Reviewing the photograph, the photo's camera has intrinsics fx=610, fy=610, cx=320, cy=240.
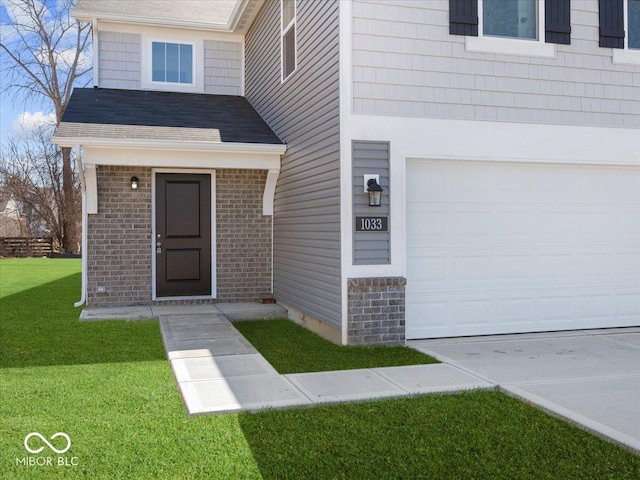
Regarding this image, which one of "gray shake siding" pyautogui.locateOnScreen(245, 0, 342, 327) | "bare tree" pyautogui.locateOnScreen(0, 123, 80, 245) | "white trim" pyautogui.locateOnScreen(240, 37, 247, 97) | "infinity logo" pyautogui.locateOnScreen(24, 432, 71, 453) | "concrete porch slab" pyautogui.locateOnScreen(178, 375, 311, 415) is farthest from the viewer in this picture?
"bare tree" pyautogui.locateOnScreen(0, 123, 80, 245)

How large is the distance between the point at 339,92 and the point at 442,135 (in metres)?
1.25

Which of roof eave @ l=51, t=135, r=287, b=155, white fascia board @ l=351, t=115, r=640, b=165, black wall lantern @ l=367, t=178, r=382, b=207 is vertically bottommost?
black wall lantern @ l=367, t=178, r=382, b=207

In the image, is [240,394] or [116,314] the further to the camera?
[116,314]

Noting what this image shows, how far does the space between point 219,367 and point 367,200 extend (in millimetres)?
2316

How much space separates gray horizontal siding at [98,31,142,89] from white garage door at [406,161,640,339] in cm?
602

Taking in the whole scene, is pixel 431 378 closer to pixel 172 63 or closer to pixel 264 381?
pixel 264 381

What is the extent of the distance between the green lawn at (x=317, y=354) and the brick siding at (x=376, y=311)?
116 mm

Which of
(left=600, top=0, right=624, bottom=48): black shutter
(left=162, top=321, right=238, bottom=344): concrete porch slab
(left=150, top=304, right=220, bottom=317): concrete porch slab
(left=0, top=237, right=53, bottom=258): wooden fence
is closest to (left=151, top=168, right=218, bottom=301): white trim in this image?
(left=150, top=304, right=220, bottom=317): concrete porch slab

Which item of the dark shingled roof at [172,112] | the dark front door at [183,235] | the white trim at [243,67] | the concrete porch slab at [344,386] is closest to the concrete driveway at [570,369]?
the concrete porch slab at [344,386]

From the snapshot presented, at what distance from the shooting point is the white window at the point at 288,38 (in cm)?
823

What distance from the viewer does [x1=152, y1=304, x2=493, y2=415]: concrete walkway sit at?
4.46 metres

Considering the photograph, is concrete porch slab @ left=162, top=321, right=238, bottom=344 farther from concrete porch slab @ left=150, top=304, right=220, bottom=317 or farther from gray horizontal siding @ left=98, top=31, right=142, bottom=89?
gray horizontal siding @ left=98, top=31, right=142, bottom=89

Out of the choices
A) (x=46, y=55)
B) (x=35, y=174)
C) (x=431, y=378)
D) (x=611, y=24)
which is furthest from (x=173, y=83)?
(x=35, y=174)

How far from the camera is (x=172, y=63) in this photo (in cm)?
1070
